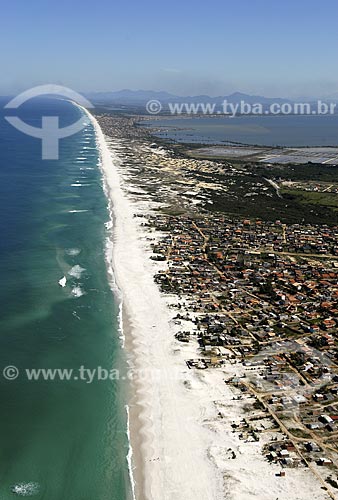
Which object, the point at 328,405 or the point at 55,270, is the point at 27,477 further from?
the point at 55,270

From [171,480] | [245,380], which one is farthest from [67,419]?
[245,380]

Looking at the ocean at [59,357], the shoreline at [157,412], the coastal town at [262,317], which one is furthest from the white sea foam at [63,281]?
the coastal town at [262,317]

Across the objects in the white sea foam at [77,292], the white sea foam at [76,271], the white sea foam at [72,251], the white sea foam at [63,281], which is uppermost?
the white sea foam at [72,251]

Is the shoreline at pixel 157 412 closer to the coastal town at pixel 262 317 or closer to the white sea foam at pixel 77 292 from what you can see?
the coastal town at pixel 262 317

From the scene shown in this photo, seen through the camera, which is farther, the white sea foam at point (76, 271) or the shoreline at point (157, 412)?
the white sea foam at point (76, 271)

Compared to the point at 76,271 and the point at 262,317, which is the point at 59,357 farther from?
the point at 262,317

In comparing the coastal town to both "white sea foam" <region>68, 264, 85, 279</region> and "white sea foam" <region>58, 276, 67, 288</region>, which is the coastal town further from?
"white sea foam" <region>58, 276, 67, 288</region>
